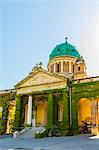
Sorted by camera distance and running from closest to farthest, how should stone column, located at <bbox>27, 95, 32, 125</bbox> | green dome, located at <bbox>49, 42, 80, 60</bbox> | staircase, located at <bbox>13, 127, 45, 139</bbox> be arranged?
1. staircase, located at <bbox>13, 127, 45, 139</bbox>
2. stone column, located at <bbox>27, 95, 32, 125</bbox>
3. green dome, located at <bbox>49, 42, 80, 60</bbox>

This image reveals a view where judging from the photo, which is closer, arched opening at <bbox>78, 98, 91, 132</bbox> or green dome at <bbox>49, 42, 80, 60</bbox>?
arched opening at <bbox>78, 98, 91, 132</bbox>

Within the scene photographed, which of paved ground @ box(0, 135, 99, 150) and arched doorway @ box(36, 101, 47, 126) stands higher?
arched doorway @ box(36, 101, 47, 126)

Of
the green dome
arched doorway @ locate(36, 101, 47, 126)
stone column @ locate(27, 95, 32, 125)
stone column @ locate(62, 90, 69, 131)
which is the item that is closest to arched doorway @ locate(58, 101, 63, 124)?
arched doorway @ locate(36, 101, 47, 126)

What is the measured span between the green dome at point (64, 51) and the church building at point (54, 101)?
0.72 meters

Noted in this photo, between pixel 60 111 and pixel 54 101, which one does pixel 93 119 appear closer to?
pixel 54 101

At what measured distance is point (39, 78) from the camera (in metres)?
29.0

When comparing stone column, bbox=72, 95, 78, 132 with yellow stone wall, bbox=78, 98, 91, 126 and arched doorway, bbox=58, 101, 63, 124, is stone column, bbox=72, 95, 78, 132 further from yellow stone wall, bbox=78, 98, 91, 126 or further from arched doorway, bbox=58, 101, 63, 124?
arched doorway, bbox=58, 101, 63, 124

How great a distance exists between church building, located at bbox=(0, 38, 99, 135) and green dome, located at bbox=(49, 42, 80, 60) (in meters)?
0.72

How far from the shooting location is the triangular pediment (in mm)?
27822

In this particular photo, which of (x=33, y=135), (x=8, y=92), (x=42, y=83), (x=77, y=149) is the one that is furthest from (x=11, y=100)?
(x=77, y=149)

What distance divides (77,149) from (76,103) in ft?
45.1

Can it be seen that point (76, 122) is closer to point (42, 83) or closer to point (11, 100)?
point (42, 83)

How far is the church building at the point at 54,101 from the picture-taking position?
25.2 m

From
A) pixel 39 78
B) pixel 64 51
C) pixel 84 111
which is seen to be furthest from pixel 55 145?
pixel 64 51
